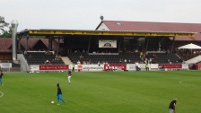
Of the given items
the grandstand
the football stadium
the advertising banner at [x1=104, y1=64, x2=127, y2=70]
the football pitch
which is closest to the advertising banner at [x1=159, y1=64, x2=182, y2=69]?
the football stadium

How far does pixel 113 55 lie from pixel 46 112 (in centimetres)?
5208

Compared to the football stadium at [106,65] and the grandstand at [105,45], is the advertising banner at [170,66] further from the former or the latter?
the grandstand at [105,45]

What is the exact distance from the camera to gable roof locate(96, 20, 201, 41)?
83.7m

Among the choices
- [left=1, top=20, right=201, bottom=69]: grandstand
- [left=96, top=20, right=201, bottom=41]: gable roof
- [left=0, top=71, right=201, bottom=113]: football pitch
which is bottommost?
[left=0, top=71, right=201, bottom=113]: football pitch

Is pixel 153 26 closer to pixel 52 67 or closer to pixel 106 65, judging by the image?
pixel 106 65

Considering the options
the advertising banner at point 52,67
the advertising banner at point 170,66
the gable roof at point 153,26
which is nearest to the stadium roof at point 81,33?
the advertising banner at point 52,67

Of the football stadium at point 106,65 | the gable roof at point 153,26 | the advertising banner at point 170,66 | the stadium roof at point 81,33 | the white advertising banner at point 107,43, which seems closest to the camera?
the football stadium at point 106,65

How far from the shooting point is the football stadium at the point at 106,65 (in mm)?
31789

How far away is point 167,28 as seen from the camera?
86938mm

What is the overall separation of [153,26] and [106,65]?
Answer: 971 inches

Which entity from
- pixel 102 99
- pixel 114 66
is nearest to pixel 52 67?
pixel 114 66

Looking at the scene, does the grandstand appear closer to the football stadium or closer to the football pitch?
the football stadium

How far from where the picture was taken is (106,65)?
6600 centimetres

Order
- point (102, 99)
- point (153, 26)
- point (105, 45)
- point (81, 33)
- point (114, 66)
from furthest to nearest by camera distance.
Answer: point (153, 26), point (105, 45), point (81, 33), point (114, 66), point (102, 99)
